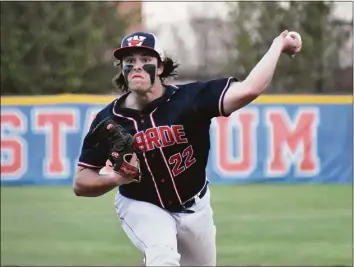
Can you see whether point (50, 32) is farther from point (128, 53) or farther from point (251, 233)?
point (128, 53)

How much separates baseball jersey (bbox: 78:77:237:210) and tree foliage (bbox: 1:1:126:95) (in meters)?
22.0

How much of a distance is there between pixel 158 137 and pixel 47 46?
22.9m

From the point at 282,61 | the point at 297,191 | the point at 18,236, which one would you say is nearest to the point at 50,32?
the point at 282,61

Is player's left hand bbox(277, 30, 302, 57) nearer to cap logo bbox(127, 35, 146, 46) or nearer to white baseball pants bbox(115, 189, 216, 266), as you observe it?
cap logo bbox(127, 35, 146, 46)

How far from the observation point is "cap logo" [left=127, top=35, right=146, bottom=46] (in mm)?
4539

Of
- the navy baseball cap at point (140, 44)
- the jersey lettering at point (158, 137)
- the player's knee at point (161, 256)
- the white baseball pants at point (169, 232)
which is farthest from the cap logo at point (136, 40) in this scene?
the player's knee at point (161, 256)

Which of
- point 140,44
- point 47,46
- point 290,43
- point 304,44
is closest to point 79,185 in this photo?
point 140,44

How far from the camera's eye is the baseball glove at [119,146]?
433 centimetres

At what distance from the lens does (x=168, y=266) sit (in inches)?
175

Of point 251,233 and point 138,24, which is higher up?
point 138,24

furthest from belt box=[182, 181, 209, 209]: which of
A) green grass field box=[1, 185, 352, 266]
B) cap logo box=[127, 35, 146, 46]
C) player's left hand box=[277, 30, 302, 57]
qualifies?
green grass field box=[1, 185, 352, 266]

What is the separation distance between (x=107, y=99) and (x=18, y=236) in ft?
21.5

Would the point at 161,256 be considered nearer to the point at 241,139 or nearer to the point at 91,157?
the point at 91,157

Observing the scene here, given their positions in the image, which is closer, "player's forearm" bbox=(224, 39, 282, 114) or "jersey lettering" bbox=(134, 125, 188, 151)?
"player's forearm" bbox=(224, 39, 282, 114)
